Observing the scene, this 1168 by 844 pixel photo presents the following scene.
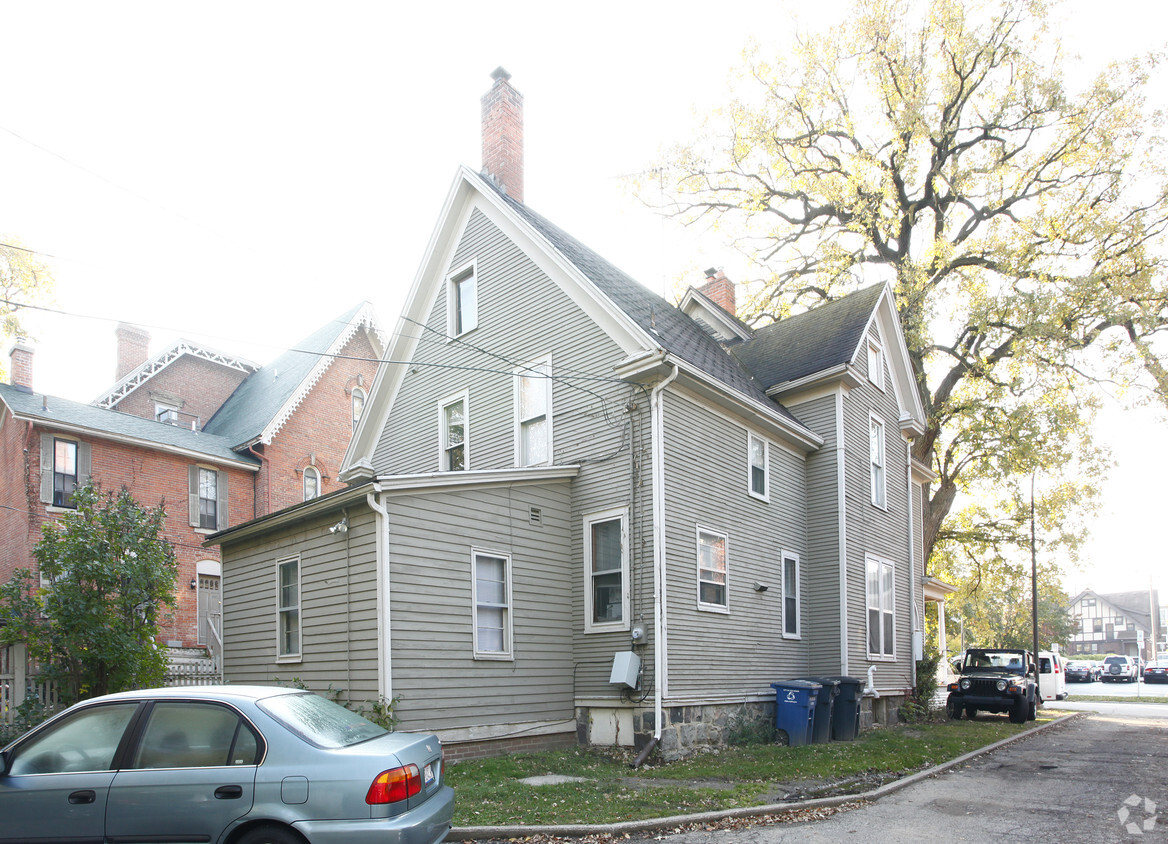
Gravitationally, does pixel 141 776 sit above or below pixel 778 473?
below

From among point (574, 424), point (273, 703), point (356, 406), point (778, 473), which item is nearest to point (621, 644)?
point (574, 424)

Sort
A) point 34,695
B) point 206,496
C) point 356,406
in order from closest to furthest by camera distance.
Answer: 1. point 34,695
2. point 206,496
3. point 356,406

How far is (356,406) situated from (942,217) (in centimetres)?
2035

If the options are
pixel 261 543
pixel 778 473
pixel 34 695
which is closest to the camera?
pixel 34 695

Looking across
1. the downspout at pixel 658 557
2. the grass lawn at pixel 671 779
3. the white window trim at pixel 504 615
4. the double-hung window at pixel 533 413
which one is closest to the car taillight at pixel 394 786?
the grass lawn at pixel 671 779

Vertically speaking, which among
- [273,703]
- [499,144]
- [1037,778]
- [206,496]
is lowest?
[1037,778]

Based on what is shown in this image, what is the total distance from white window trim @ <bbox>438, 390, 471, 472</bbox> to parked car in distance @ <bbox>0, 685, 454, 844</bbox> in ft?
34.9

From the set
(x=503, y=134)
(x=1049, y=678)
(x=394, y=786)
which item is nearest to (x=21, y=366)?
(x=503, y=134)

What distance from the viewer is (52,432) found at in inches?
854

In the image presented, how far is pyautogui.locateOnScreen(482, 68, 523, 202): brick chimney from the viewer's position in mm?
17656

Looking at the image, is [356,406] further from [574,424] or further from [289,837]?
[289,837]

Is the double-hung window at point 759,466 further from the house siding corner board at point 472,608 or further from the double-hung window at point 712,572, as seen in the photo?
the house siding corner board at point 472,608

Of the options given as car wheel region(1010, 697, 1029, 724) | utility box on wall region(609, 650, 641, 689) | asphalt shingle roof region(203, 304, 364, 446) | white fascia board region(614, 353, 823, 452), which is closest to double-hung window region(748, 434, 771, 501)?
white fascia board region(614, 353, 823, 452)

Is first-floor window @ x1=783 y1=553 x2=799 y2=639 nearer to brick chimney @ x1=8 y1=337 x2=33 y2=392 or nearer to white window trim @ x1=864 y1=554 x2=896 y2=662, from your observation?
white window trim @ x1=864 y1=554 x2=896 y2=662
